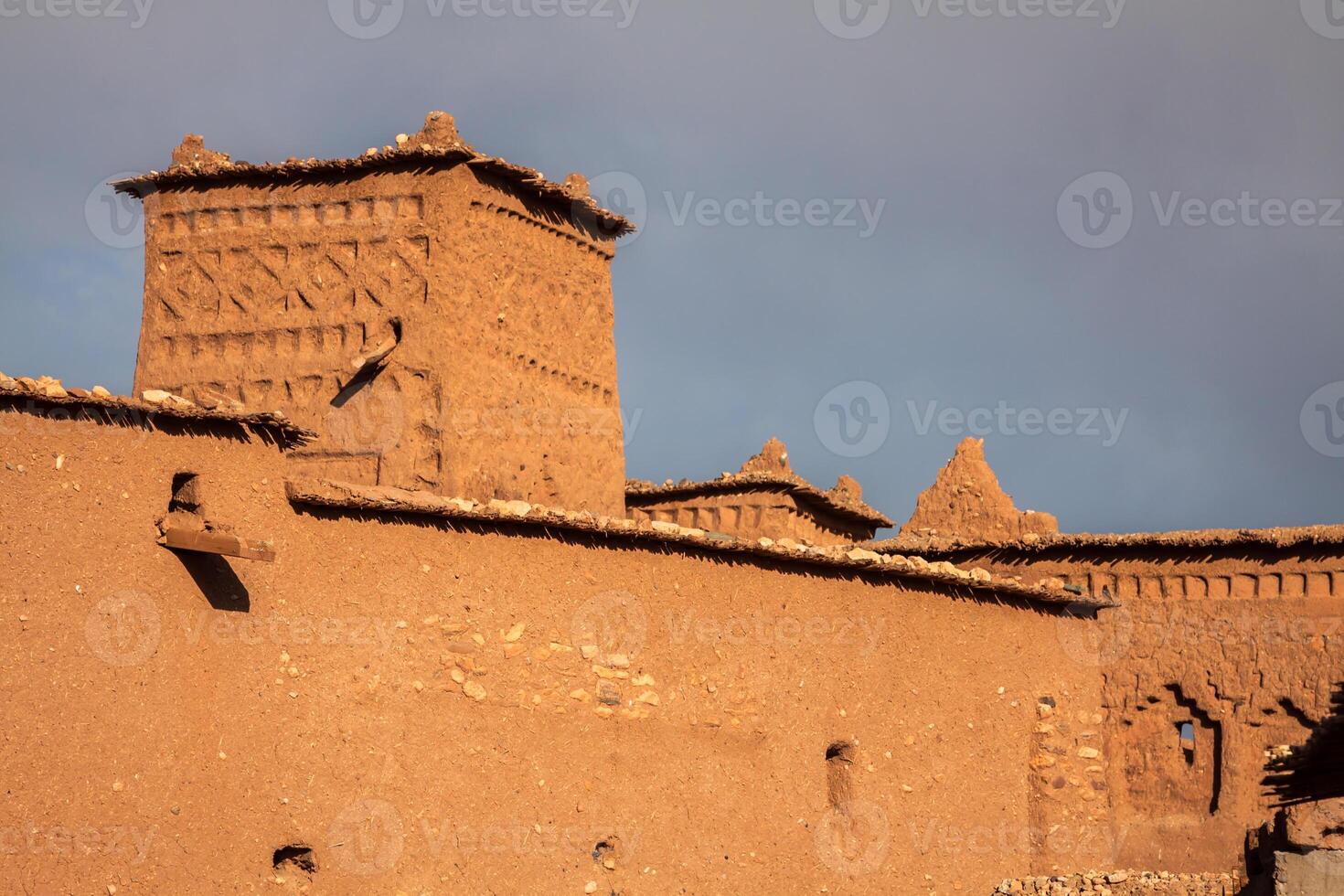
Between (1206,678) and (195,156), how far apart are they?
1295 centimetres

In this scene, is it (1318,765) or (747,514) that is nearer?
(1318,765)

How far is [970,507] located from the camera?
83.6 ft

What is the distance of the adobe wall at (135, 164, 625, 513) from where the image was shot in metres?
18.5

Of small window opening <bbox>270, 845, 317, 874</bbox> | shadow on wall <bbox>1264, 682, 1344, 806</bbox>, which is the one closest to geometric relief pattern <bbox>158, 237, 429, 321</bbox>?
small window opening <bbox>270, 845, 317, 874</bbox>

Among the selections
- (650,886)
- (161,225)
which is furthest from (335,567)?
(161,225)

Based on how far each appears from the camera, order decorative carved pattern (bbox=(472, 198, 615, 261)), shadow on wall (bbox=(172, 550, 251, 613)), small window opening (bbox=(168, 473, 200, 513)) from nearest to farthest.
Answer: shadow on wall (bbox=(172, 550, 251, 613)) → small window opening (bbox=(168, 473, 200, 513)) → decorative carved pattern (bbox=(472, 198, 615, 261))

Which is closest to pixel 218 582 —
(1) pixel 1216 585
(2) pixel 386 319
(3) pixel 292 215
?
(2) pixel 386 319

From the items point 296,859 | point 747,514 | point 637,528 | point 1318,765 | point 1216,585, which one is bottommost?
point 296,859

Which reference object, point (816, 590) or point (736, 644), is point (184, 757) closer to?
point (736, 644)

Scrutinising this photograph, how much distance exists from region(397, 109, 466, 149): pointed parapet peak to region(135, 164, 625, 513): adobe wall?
27cm

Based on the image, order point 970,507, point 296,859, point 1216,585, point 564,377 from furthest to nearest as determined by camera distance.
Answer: point 970,507 → point 1216,585 → point 564,377 → point 296,859

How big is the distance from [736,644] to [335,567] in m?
4.25

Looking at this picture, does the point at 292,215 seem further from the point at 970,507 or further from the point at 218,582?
the point at 970,507

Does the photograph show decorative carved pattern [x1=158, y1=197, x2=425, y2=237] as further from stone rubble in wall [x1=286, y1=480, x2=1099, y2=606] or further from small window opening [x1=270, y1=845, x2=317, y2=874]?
small window opening [x1=270, y1=845, x2=317, y2=874]
